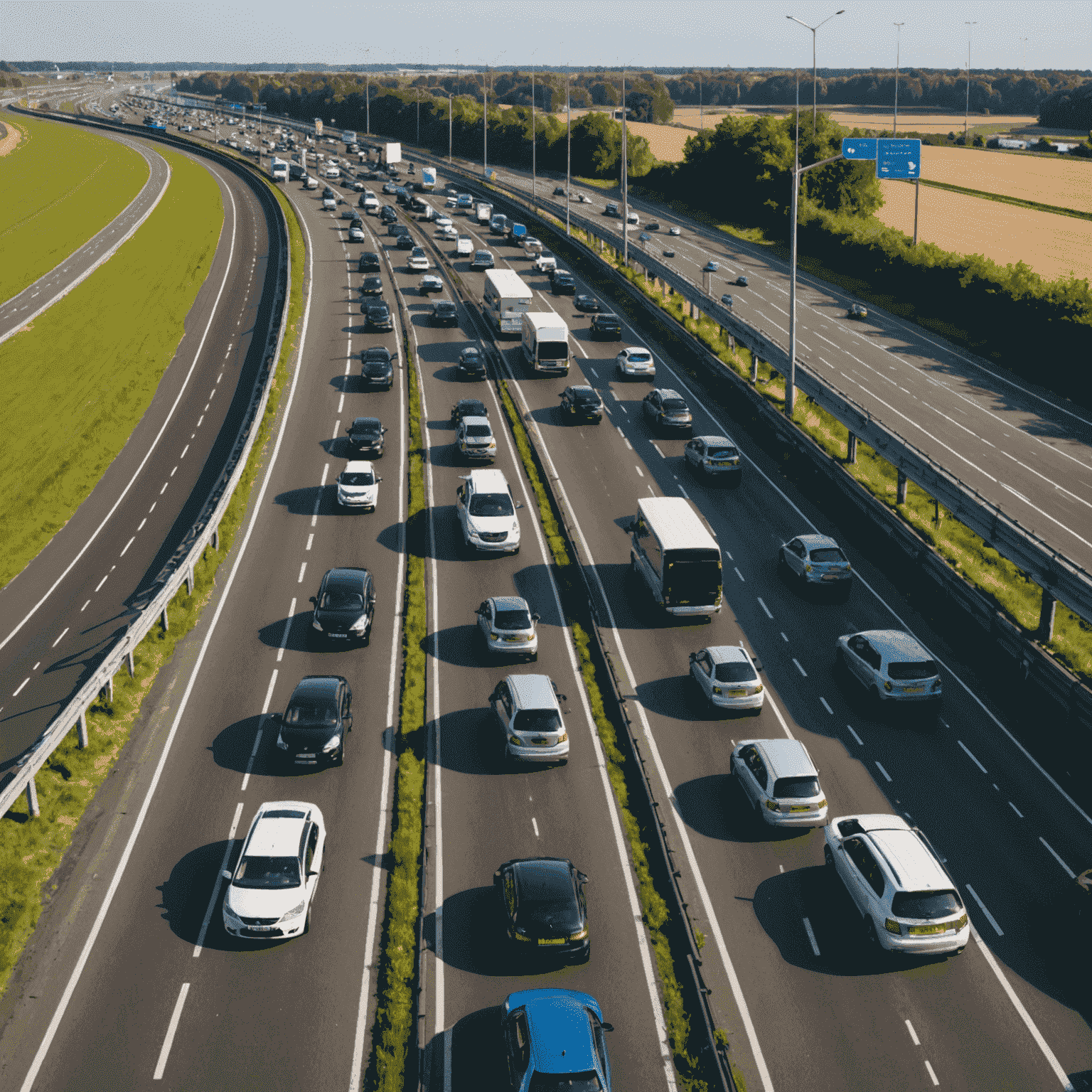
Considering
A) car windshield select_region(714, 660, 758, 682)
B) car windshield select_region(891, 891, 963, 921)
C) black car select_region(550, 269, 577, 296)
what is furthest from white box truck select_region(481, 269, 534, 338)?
car windshield select_region(891, 891, 963, 921)

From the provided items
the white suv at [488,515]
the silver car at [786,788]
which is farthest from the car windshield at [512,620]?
the silver car at [786,788]

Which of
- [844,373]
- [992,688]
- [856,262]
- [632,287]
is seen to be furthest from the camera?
[856,262]

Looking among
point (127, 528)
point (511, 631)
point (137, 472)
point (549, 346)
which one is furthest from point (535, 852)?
point (549, 346)

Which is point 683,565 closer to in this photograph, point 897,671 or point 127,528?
point 897,671

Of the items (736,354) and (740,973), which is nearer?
(740,973)

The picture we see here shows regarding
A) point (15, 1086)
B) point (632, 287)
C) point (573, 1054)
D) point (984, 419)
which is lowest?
point (15, 1086)

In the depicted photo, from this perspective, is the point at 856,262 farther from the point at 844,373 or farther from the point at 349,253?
the point at 349,253

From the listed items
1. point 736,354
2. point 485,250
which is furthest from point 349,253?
point 736,354
